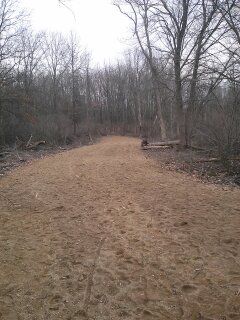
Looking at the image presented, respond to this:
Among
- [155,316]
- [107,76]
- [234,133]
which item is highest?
[107,76]

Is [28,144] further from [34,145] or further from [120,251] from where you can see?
[120,251]

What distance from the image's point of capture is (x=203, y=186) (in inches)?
417

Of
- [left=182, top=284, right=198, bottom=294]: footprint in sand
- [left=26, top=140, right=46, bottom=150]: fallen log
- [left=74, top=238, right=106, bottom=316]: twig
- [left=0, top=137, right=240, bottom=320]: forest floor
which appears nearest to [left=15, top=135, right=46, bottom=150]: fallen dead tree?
[left=26, top=140, right=46, bottom=150]: fallen log

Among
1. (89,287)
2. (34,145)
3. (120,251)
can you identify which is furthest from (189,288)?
(34,145)

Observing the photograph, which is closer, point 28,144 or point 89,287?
point 89,287

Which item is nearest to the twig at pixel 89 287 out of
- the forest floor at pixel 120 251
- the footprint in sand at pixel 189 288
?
the forest floor at pixel 120 251

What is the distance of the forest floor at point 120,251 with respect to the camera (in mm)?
4504

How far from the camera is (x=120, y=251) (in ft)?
20.0

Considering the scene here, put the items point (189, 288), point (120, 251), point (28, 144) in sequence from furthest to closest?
point (28, 144) → point (120, 251) → point (189, 288)

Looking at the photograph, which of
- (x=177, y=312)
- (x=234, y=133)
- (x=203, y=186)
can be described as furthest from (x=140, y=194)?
(x=177, y=312)

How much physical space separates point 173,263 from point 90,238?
5.95 ft

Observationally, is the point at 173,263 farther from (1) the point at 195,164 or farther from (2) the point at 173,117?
(2) the point at 173,117

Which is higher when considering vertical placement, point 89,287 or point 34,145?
point 34,145

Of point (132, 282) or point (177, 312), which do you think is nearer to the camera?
point (177, 312)
